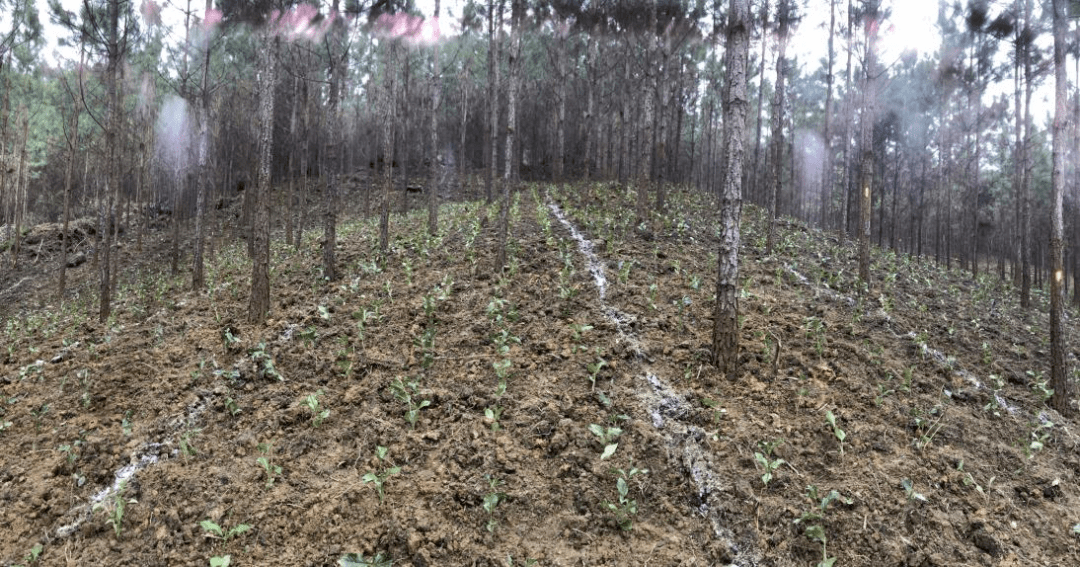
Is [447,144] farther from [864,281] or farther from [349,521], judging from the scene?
[349,521]

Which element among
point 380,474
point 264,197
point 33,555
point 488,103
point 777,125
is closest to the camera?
point 33,555

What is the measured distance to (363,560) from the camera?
3834mm

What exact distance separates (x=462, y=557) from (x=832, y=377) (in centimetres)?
512

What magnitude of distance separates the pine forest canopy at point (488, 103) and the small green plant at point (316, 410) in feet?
13.3

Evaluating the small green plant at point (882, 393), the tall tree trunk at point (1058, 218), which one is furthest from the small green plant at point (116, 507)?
the tall tree trunk at point (1058, 218)

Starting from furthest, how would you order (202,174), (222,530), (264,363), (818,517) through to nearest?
1. (202,174)
2. (264,363)
3. (818,517)
4. (222,530)

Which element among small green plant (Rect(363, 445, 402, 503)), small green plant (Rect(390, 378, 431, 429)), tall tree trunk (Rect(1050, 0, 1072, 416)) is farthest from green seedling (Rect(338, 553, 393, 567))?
tall tree trunk (Rect(1050, 0, 1072, 416))

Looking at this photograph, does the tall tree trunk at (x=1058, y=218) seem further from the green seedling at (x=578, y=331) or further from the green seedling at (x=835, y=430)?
the green seedling at (x=578, y=331)

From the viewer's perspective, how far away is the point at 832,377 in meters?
6.38

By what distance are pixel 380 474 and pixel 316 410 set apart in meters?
1.46

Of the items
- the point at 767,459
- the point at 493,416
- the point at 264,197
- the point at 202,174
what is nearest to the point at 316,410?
the point at 493,416

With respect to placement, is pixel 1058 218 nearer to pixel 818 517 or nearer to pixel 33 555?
pixel 818 517

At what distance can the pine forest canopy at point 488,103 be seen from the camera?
11180mm

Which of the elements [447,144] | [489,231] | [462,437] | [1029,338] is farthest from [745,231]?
[447,144]
